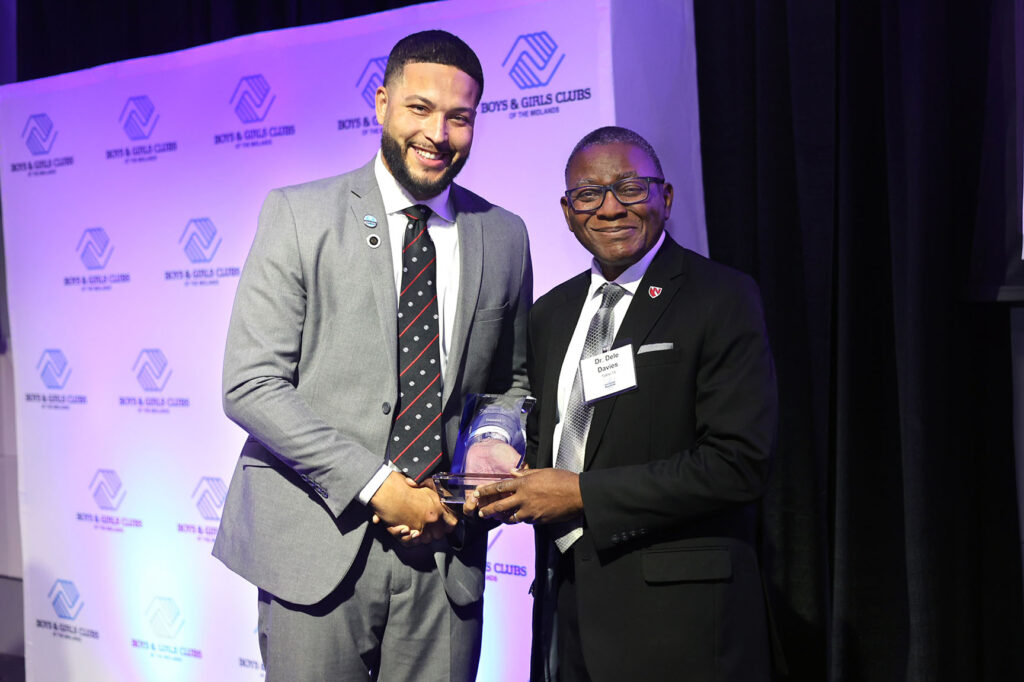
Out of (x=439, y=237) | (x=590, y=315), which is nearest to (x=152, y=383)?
(x=439, y=237)

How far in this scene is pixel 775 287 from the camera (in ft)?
9.45

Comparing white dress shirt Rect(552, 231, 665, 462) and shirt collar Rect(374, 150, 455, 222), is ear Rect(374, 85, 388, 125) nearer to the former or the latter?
shirt collar Rect(374, 150, 455, 222)

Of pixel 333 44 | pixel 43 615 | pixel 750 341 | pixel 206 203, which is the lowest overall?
pixel 43 615

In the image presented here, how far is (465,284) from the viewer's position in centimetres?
210

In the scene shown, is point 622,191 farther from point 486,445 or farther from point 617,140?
point 486,445

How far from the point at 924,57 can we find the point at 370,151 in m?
1.85

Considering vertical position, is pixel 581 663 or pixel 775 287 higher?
→ pixel 775 287

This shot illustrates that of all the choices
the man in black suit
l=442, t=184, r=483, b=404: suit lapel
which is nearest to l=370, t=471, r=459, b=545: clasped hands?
the man in black suit

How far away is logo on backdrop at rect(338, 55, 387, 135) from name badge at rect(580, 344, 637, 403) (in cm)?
167

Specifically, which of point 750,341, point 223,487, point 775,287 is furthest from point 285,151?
point 750,341

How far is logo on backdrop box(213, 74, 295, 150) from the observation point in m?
3.37

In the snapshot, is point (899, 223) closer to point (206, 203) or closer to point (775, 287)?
point (775, 287)

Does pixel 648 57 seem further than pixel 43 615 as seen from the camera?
No

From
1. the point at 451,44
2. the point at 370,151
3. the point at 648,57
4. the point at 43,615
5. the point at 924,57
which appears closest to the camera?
the point at 451,44
